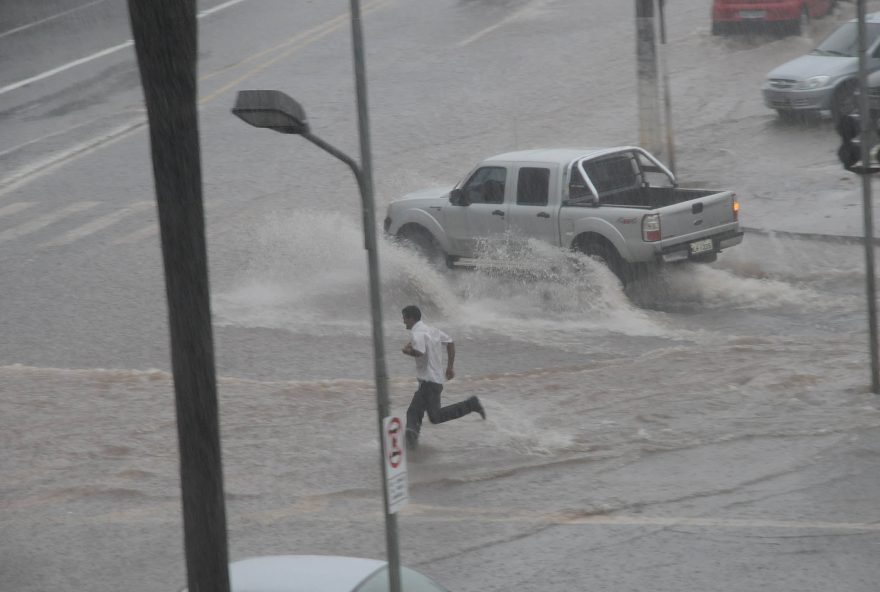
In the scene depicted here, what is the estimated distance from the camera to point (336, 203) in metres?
22.9

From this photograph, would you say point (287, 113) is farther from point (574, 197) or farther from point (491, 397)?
point (574, 197)

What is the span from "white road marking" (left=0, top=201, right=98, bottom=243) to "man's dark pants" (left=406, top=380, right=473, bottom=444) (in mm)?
11294

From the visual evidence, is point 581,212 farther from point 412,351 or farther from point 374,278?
point 374,278

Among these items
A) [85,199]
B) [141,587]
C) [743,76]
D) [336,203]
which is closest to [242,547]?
[141,587]

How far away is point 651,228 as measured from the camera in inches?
663

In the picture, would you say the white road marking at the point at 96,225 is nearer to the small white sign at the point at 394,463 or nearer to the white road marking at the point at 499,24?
the white road marking at the point at 499,24

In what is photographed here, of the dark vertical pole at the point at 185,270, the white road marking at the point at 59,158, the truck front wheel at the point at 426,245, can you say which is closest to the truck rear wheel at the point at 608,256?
the truck front wheel at the point at 426,245

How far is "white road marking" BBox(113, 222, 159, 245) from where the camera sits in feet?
70.2

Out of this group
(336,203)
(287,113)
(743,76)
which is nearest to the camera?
(287,113)

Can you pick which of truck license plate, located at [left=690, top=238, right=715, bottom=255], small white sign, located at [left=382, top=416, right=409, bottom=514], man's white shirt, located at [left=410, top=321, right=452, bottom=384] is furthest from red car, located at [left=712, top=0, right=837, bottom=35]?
small white sign, located at [left=382, top=416, right=409, bottom=514]

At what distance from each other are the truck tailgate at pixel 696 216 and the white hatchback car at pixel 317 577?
9807 millimetres

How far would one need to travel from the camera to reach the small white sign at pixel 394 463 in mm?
8484

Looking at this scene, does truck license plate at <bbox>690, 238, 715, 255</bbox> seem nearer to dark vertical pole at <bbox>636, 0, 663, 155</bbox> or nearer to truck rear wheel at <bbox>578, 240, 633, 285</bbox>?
truck rear wheel at <bbox>578, 240, 633, 285</bbox>

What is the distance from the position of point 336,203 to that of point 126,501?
37.3 ft
